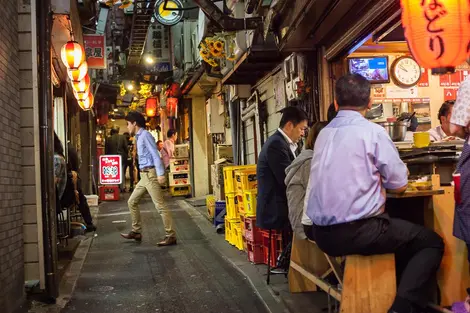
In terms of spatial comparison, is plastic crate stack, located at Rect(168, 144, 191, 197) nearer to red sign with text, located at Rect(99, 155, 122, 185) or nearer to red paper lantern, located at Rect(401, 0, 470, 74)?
red sign with text, located at Rect(99, 155, 122, 185)

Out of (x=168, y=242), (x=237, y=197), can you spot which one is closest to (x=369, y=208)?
(x=237, y=197)

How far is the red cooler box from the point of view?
19.9 m

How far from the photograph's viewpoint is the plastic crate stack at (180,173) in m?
21.0

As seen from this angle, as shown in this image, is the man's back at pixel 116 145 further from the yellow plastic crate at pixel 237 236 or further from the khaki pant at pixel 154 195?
the yellow plastic crate at pixel 237 236

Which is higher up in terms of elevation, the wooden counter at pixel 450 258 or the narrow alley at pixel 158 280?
the wooden counter at pixel 450 258

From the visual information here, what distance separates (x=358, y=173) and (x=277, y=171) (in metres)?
2.74

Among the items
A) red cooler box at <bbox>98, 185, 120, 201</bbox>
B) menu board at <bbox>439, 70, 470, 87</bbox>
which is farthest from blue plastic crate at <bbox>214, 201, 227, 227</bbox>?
red cooler box at <bbox>98, 185, 120, 201</bbox>

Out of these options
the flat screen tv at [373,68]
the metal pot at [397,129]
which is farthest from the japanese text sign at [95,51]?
the metal pot at [397,129]

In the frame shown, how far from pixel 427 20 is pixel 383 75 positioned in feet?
14.1

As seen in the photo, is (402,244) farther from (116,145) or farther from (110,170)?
(116,145)

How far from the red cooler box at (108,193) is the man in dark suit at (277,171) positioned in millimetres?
13971

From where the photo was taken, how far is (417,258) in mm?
4109

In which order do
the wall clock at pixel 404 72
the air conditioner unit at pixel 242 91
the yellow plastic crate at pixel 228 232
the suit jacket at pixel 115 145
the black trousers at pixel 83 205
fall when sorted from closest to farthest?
the wall clock at pixel 404 72
the yellow plastic crate at pixel 228 232
the black trousers at pixel 83 205
the air conditioner unit at pixel 242 91
the suit jacket at pixel 115 145

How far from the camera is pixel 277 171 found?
6746mm
